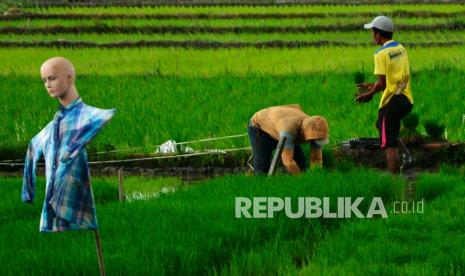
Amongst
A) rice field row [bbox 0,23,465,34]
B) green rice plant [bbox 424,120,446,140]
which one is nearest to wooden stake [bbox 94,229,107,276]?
green rice plant [bbox 424,120,446,140]

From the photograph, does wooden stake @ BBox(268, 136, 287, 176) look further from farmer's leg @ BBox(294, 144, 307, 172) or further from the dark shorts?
the dark shorts

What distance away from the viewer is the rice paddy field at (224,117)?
5414 millimetres

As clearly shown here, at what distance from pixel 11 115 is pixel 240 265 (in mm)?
6697

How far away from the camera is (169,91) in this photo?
12.5 metres

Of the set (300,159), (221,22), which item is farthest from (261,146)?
(221,22)

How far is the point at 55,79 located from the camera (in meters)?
4.36

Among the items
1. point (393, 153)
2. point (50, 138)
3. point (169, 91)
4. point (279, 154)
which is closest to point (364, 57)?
point (169, 91)

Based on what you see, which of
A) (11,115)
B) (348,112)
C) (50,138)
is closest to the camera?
(50,138)

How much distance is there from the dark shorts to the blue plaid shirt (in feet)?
12.2

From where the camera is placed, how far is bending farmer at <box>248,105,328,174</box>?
6.70 metres

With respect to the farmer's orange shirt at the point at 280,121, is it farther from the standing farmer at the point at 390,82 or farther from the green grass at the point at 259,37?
the green grass at the point at 259,37

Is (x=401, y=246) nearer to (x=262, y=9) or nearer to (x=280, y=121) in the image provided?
(x=280, y=121)

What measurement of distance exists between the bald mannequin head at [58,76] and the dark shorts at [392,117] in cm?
388

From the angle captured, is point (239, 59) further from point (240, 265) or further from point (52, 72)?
point (52, 72)
